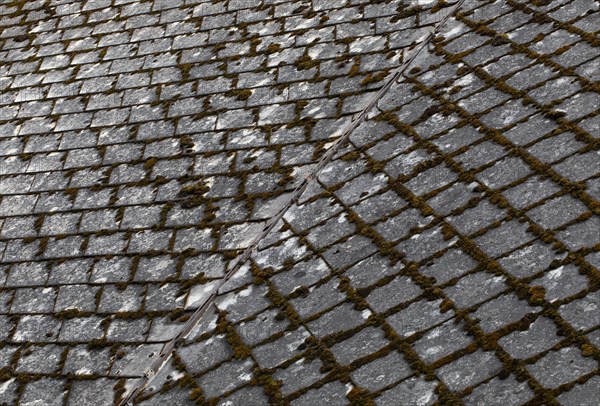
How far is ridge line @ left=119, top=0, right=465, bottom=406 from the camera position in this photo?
5.02m

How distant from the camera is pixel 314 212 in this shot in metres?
5.58

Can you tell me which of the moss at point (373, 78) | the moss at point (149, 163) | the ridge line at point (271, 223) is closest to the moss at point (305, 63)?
the moss at point (373, 78)

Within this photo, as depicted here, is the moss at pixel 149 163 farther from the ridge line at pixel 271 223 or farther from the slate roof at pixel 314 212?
the ridge line at pixel 271 223

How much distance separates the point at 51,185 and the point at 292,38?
2.27 metres

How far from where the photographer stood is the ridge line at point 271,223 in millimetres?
5020

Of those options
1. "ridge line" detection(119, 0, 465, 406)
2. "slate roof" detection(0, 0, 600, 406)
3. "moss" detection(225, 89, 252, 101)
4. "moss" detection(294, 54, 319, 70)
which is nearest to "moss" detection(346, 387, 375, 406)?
"slate roof" detection(0, 0, 600, 406)

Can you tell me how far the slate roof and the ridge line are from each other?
1 centimetres

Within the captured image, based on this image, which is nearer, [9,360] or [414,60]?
[9,360]

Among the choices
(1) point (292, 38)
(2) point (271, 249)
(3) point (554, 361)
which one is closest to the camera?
(3) point (554, 361)

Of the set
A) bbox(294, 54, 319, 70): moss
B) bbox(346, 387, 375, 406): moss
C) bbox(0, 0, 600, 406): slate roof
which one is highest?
bbox(294, 54, 319, 70): moss

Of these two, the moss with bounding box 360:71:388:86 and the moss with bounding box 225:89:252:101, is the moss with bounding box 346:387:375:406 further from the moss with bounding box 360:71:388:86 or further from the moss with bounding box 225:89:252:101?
the moss with bounding box 225:89:252:101

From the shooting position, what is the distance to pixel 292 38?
24.1 ft

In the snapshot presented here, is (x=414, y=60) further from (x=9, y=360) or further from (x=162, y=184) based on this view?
(x=9, y=360)

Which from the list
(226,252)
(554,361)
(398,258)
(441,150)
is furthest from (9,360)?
(554,361)
